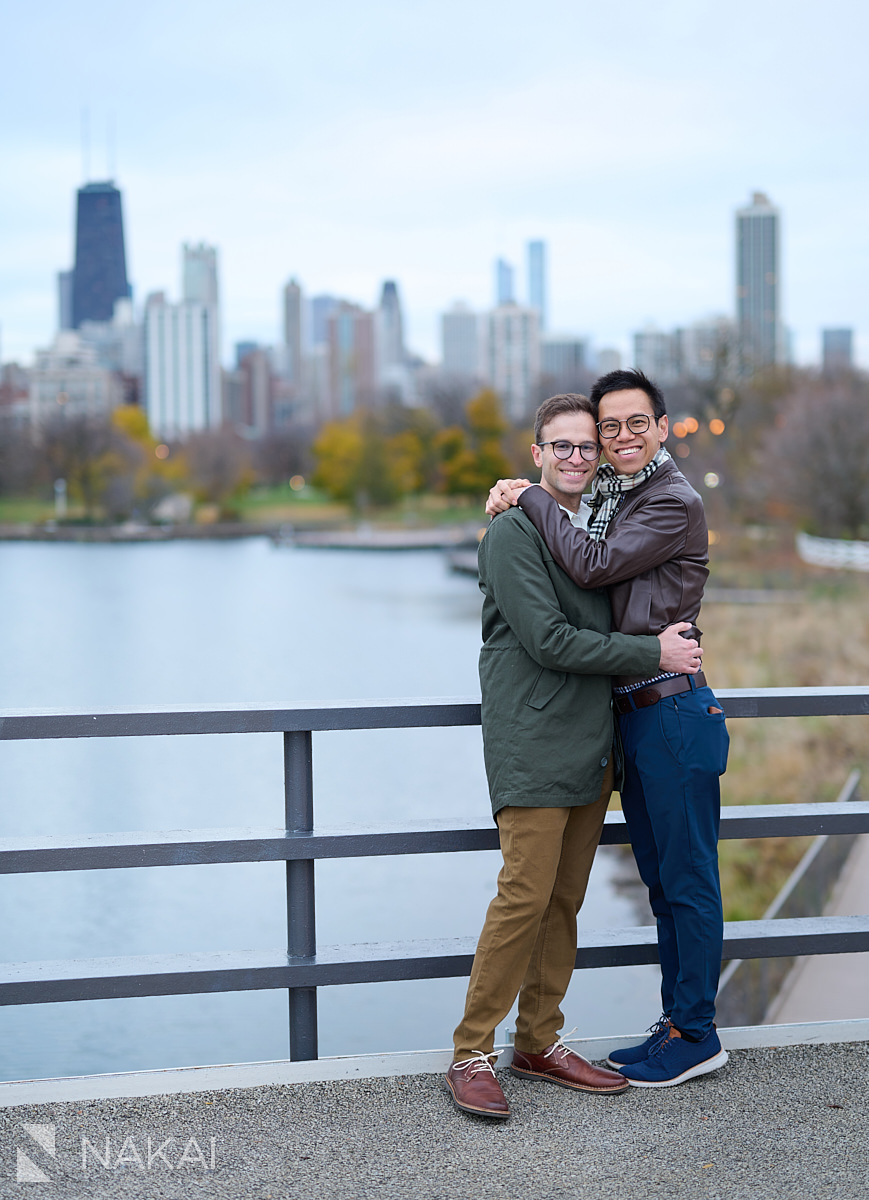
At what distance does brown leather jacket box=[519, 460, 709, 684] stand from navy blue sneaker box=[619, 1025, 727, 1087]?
0.92 m

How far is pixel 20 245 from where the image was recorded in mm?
109688

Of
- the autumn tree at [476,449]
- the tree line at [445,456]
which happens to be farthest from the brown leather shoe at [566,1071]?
the autumn tree at [476,449]

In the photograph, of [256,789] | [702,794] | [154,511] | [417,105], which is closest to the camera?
[702,794]

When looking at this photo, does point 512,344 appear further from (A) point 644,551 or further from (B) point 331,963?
(B) point 331,963

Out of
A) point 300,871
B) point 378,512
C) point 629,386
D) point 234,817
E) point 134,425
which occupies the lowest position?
point 234,817

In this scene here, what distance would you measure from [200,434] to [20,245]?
30937 mm

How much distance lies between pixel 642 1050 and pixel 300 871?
0.99 metres

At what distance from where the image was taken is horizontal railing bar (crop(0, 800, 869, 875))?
2758 mm

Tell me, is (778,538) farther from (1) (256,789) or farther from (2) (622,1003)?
(2) (622,1003)

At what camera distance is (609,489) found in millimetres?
2975

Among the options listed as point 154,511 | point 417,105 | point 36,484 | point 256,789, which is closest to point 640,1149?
point 256,789

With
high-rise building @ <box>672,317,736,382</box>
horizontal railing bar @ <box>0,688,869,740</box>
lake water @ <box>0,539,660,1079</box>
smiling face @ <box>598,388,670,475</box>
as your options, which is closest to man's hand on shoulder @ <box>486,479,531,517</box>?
smiling face @ <box>598,388,670,475</box>

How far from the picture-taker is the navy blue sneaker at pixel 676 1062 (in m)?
2.92

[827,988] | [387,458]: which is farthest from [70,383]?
[827,988]
